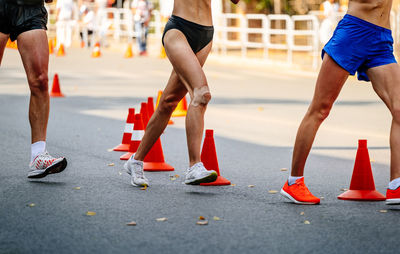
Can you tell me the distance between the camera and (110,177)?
7.39m

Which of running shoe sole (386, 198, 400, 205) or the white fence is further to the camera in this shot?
the white fence

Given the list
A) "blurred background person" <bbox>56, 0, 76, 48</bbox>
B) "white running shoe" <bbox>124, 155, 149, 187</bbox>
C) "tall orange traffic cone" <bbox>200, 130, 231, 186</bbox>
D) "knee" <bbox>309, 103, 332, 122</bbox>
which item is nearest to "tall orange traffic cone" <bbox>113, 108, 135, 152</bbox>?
"tall orange traffic cone" <bbox>200, 130, 231, 186</bbox>

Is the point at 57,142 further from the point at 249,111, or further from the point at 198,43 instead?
the point at 249,111

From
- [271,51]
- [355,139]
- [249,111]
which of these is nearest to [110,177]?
[355,139]

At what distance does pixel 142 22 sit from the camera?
30.1m

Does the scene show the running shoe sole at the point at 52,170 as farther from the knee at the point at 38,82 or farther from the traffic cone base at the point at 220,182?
the traffic cone base at the point at 220,182

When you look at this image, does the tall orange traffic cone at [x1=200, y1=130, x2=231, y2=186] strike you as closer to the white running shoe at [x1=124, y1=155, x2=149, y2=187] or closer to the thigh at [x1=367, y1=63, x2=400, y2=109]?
the white running shoe at [x1=124, y1=155, x2=149, y2=187]

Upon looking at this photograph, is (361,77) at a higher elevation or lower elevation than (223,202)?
higher

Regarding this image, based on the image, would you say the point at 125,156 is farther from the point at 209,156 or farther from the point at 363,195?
the point at 363,195

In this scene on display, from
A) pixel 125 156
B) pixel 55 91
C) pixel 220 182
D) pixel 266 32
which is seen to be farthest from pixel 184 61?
pixel 266 32

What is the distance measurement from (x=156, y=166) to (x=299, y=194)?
6.58 ft

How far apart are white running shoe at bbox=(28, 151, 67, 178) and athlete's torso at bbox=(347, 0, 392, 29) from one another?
2.61 meters

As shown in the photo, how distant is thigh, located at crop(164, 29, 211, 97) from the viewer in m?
6.43

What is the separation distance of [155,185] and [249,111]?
6.45 m
